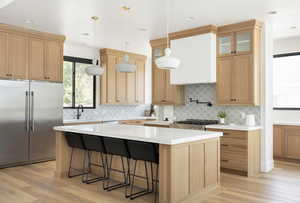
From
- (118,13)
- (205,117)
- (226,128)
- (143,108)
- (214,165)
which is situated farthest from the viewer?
(143,108)

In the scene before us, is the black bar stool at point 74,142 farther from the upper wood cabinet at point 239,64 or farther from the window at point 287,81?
the window at point 287,81

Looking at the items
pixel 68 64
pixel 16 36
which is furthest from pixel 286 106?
pixel 16 36

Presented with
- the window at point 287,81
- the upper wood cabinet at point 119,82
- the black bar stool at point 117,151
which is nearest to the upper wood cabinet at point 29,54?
the upper wood cabinet at point 119,82

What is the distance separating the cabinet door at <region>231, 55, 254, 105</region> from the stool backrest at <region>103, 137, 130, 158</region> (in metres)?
2.53

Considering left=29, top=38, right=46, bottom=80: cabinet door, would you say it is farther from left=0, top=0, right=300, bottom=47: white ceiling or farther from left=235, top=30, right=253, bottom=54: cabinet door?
left=235, top=30, right=253, bottom=54: cabinet door

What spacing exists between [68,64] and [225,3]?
13.9ft

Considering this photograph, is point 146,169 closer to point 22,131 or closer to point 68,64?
point 22,131

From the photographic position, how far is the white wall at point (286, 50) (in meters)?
6.04

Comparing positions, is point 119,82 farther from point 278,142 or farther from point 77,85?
point 278,142

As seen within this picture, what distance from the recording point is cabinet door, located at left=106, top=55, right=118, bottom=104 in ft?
24.3

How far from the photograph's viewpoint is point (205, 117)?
19.4 ft

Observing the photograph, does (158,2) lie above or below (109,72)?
above

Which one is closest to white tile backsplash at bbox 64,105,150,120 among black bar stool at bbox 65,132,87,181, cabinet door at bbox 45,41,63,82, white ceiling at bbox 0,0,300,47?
cabinet door at bbox 45,41,63,82

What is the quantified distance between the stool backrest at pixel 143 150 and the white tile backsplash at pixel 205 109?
8.58 feet
